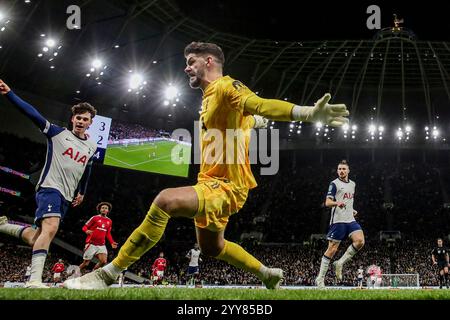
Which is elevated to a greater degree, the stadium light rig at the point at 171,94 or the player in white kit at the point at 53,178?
the stadium light rig at the point at 171,94

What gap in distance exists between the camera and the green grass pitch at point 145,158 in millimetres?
32312

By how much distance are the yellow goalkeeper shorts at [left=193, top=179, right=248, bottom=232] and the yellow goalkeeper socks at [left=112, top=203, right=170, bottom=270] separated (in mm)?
373

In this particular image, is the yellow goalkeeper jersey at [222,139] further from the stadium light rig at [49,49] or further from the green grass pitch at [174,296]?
the stadium light rig at [49,49]

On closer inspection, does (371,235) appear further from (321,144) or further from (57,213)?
(57,213)

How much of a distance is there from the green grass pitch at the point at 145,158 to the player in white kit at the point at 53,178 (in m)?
24.4

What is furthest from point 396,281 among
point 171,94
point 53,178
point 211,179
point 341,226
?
point 211,179

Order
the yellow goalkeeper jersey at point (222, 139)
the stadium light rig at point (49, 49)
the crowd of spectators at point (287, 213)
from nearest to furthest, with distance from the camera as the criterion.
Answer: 1. the yellow goalkeeper jersey at point (222, 139)
2. the stadium light rig at point (49, 49)
3. the crowd of spectators at point (287, 213)

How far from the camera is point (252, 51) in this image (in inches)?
1390

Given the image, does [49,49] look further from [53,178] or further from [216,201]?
[216,201]

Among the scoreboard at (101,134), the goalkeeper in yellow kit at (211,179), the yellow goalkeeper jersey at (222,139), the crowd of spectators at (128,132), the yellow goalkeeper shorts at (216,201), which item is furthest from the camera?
the crowd of spectators at (128,132)

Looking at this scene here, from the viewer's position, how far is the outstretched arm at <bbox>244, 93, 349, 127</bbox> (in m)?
3.95

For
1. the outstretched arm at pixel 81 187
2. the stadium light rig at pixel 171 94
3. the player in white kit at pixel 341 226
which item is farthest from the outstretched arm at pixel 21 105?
the stadium light rig at pixel 171 94

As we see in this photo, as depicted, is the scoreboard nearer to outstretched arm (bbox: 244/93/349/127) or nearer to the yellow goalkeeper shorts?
the yellow goalkeeper shorts

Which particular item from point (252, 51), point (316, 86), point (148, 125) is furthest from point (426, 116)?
point (148, 125)
